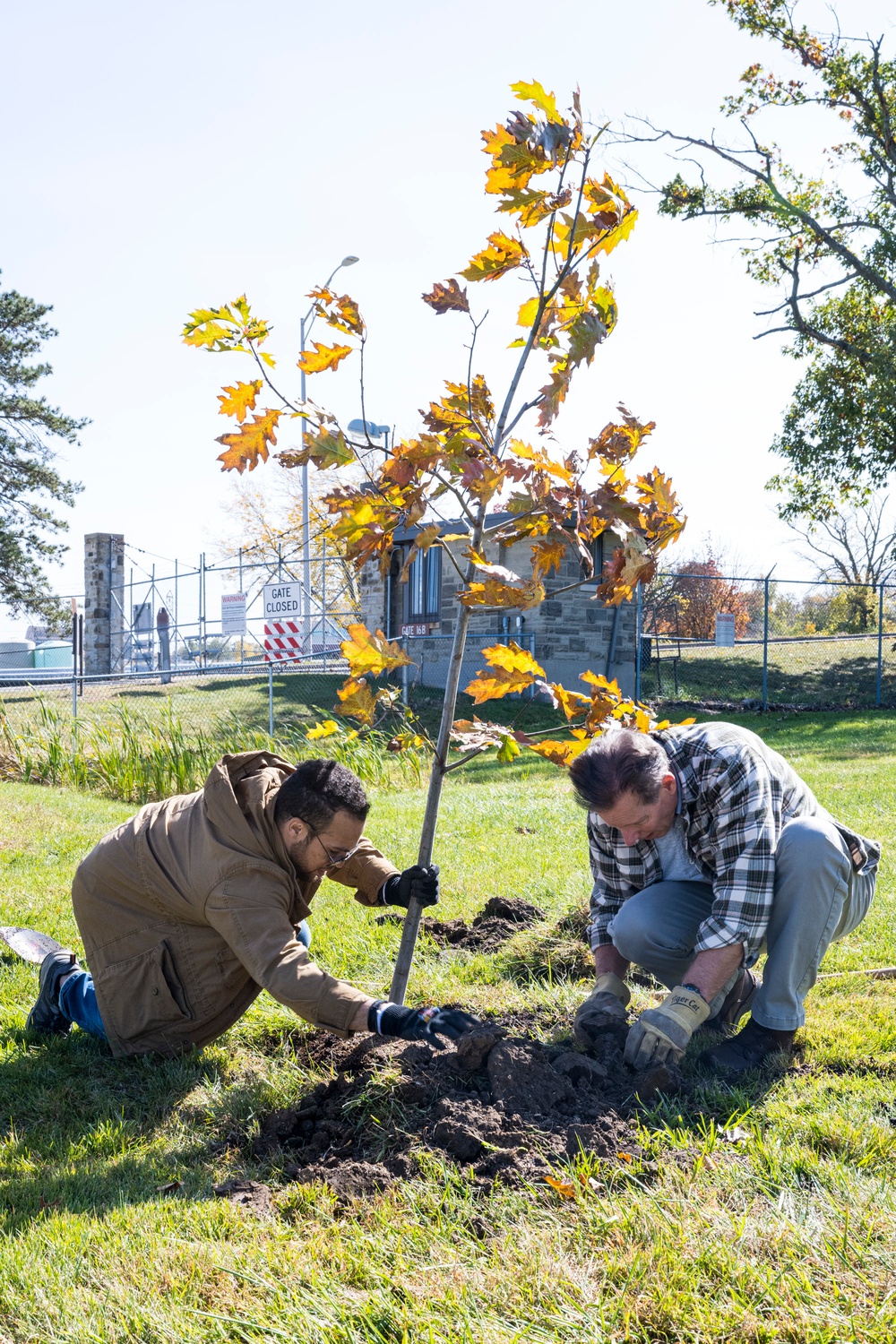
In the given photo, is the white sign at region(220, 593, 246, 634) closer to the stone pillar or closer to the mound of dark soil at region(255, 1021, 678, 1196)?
the stone pillar

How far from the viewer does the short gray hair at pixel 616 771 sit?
3.02m

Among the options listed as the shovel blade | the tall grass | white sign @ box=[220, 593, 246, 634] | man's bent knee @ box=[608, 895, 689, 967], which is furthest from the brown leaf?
white sign @ box=[220, 593, 246, 634]

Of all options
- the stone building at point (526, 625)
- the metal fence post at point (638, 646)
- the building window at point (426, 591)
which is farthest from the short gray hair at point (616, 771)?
the building window at point (426, 591)

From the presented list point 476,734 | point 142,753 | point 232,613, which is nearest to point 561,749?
point 476,734

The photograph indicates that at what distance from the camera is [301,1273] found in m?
2.17

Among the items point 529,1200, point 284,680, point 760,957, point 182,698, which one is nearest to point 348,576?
point 284,680

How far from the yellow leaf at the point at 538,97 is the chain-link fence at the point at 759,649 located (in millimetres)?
13313

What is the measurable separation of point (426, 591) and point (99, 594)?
6506mm

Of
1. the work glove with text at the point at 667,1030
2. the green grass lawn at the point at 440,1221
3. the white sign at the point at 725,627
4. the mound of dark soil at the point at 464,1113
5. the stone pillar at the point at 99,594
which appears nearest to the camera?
the green grass lawn at the point at 440,1221

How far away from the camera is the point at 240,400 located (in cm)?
297

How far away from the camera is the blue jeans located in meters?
3.59

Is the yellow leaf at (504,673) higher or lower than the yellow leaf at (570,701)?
higher

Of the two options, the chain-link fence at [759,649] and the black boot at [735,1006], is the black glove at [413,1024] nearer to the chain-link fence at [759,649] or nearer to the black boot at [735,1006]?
the black boot at [735,1006]

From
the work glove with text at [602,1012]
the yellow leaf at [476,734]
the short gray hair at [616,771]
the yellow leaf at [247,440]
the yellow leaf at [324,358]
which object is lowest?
the work glove with text at [602,1012]
